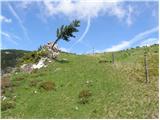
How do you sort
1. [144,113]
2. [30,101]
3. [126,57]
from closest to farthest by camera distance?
[144,113]
[30,101]
[126,57]

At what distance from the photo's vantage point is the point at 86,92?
48.8m

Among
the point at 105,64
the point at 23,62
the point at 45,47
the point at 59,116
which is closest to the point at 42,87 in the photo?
the point at 59,116

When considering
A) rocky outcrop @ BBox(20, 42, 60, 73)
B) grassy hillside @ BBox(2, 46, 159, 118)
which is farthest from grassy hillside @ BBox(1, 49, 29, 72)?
grassy hillside @ BBox(2, 46, 159, 118)

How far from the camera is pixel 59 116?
138 feet

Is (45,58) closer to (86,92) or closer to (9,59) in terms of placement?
(86,92)

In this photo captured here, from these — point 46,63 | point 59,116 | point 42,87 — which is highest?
point 46,63

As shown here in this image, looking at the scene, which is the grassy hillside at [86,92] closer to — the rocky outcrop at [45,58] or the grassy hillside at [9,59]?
the rocky outcrop at [45,58]

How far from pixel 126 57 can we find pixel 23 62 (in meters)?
20.2

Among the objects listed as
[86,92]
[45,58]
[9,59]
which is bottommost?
[86,92]

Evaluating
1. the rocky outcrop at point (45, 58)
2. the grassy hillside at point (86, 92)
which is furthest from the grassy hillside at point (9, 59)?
the grassy hillside at point (86, 92)

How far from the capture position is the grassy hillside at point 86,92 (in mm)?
42625

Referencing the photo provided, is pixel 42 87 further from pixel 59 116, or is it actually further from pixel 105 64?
pixel 105 64

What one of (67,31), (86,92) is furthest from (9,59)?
(86,92)

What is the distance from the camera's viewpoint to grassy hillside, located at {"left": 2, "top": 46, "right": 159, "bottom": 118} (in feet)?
Result: 140
